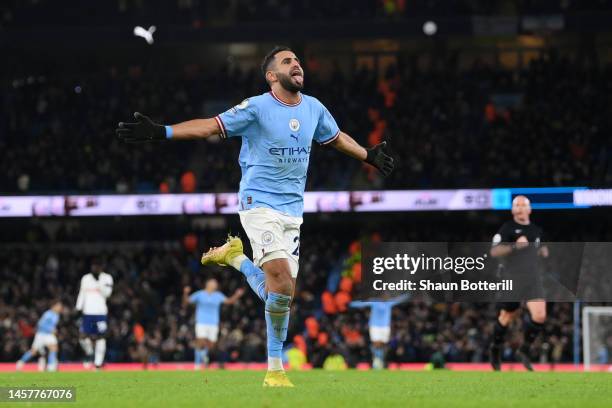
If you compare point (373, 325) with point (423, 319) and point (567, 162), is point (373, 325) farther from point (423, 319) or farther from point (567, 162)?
point (567, 162)

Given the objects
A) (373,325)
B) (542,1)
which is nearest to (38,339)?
(373,325)

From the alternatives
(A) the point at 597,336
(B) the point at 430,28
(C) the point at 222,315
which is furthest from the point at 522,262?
(B) the point at 430,28

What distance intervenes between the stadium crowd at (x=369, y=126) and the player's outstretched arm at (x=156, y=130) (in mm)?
20902

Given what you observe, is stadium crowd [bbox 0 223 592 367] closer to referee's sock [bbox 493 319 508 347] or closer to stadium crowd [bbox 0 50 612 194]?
stadium crowd [bbox 0 50 612 194]

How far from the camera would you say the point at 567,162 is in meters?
29.3

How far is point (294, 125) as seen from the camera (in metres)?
9.12

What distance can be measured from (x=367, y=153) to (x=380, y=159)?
13 centimetres

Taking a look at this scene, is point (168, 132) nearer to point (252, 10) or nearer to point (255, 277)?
point (255, 277)

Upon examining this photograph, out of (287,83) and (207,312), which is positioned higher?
(287,83)

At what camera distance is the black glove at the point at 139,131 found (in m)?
8.07

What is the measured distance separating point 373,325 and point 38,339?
7309 millimetres

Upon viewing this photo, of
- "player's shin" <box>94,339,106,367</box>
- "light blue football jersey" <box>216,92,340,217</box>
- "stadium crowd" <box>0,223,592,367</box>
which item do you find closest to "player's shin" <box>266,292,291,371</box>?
"light blue football jersey" <box>216,92,340,217</box>

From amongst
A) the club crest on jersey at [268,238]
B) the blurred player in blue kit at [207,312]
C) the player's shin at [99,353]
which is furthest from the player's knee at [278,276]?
the blurred player in blue kit at [207,312]

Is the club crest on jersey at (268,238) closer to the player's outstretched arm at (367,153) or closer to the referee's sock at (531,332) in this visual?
the player's outstretched arm at (367,153)
